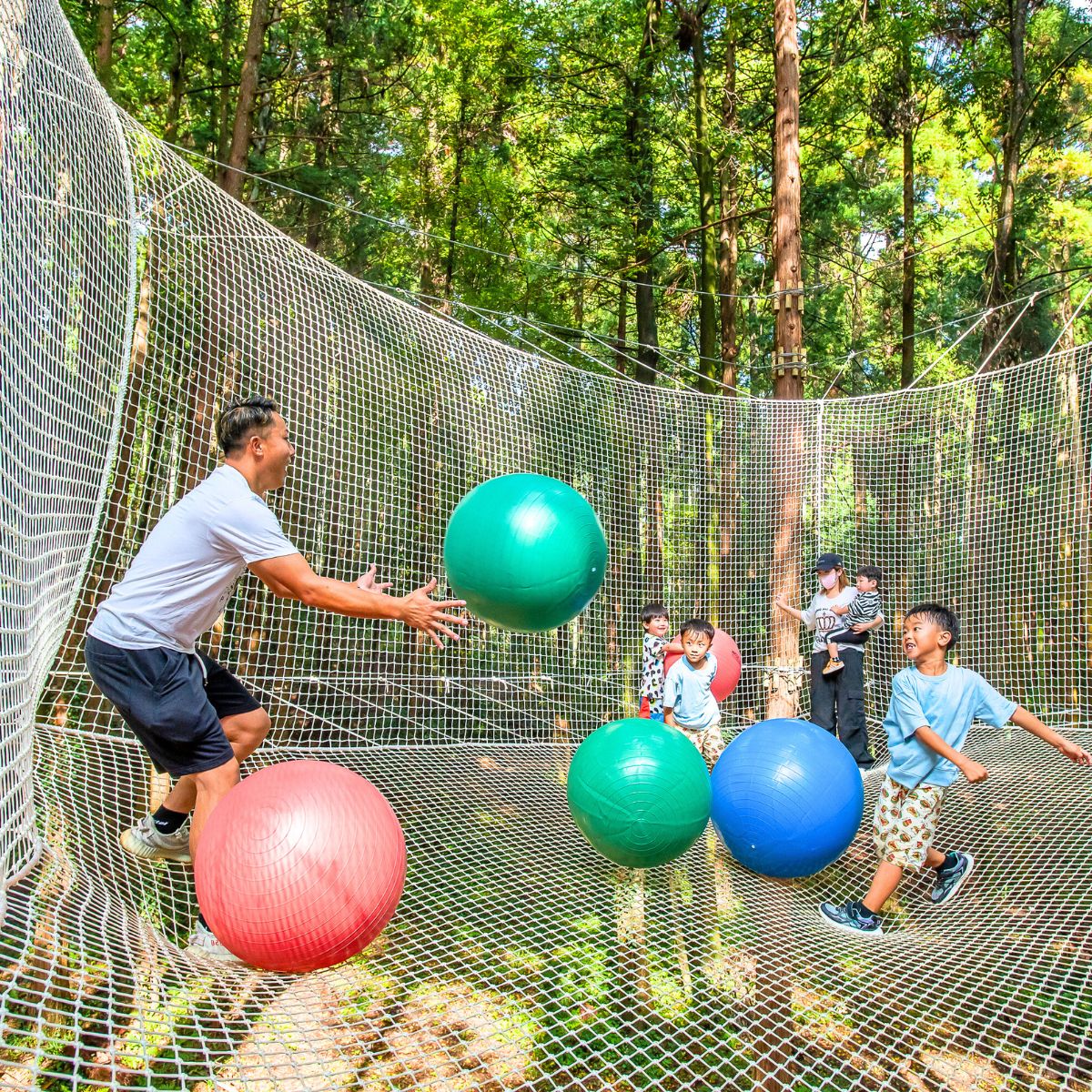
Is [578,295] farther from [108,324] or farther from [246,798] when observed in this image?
[246,798]

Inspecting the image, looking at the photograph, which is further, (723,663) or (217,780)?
(723,663)

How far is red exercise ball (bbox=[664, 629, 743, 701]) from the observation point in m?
5.88

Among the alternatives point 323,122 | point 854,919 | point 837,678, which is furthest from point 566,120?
point 854,919

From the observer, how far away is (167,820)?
3.19 m

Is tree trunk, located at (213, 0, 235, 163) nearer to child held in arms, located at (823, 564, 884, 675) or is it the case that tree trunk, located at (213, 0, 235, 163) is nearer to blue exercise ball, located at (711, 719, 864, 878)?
child held in arms, located at (823, 564, 884, 675)

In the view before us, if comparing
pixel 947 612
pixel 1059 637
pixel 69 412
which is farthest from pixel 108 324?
pixel 1059 637

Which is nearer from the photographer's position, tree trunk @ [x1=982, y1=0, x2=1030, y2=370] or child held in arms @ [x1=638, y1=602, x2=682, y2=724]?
child held in arms @ [x1=638, y1=602, x2=682, y2=724]

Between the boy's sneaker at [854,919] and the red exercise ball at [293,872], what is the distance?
198cm

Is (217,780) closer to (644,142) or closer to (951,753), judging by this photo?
(951,753)

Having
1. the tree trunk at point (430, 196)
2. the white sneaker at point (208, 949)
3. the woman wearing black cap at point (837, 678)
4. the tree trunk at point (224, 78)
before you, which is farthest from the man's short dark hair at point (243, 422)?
the tree trunk at point (430, 196)

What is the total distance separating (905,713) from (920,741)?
127 mm

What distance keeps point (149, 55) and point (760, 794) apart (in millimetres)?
10903

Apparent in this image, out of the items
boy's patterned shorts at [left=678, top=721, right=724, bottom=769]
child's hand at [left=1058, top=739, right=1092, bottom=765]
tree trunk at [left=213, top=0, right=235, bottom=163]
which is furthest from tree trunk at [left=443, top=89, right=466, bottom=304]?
child's hand at [left=1058, top=739, right=1092, bottom=765]

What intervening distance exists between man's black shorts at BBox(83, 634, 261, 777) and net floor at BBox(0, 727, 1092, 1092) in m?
0.45
